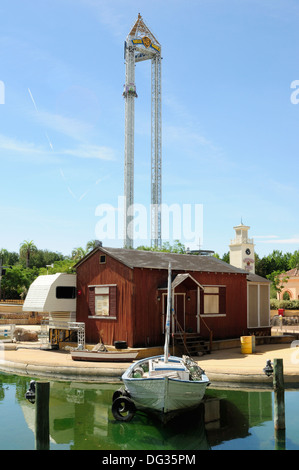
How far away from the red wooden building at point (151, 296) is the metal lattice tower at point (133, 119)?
43.6 meters

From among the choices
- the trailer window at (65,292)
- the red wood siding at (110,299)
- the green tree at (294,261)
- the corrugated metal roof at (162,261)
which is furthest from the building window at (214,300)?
the green tree at (294,261)

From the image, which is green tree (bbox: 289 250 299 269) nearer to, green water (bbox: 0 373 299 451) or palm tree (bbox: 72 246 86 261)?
palm tree (bbox: 72 246 86 261)

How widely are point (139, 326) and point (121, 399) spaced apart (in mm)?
8048

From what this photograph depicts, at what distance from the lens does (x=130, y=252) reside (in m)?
25.0

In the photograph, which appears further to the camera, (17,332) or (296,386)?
(17,332)

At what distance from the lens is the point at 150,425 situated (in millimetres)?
13719

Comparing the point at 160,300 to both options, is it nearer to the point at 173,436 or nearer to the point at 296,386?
the point at 296,386

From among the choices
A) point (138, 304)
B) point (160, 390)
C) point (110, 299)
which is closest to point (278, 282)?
point (110, 299)

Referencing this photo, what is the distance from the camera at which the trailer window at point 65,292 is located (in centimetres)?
2511

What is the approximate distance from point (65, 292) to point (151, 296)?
17.9 feet

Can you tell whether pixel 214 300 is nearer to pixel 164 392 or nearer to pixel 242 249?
pixel 164 392

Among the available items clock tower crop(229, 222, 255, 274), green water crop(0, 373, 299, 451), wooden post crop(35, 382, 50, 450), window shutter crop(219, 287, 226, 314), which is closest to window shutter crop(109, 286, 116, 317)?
green water crop(0, 373, 299, 451)

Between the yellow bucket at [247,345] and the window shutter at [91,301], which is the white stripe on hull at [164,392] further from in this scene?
the window shutter at [91,301]
